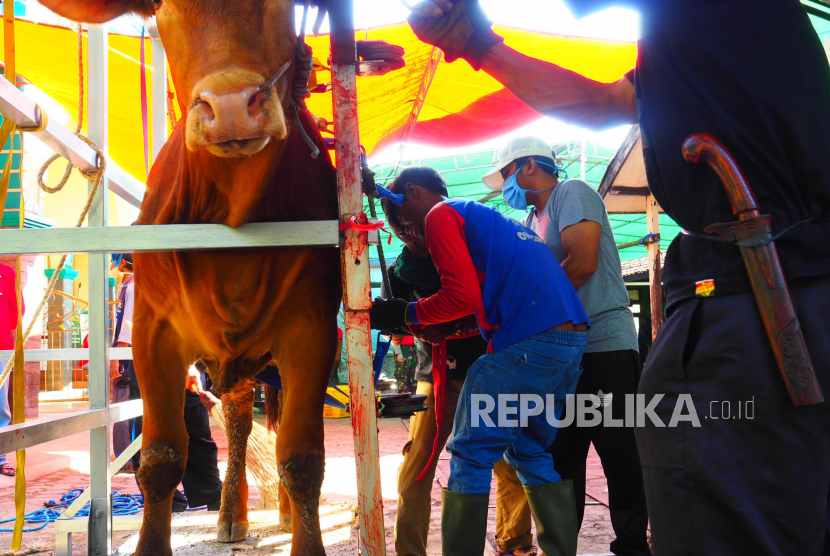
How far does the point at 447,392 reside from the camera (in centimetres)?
321

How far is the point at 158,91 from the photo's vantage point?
343 centimetres

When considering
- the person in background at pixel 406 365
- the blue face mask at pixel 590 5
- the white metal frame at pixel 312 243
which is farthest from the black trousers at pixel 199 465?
the person in background at pixel 406 365

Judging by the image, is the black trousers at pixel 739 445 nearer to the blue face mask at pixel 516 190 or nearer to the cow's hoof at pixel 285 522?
the blue face mask at pixel 516 190

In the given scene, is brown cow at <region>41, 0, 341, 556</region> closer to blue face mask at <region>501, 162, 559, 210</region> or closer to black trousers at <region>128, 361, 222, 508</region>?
blue face mask at <region>501, 162, 559, 210</region>

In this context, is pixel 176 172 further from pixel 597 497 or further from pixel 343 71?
pixel 597 497

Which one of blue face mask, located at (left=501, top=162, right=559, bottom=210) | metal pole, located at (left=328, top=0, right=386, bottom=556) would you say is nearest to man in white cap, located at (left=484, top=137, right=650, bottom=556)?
blue face mask, located at (left=501, top=162, right=559, bottom=210)

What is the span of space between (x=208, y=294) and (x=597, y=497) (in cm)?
324

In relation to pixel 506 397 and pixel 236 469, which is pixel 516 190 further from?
pixel 236 469

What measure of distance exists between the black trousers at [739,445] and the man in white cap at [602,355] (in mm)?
→ 1484

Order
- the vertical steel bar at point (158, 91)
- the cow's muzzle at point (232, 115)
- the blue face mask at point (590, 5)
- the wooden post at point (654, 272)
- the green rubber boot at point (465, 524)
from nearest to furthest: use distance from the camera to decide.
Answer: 1. the blue face mask at point (590, 5)
2. the cow's muzzle at point (232, 115)
3. the green rubber boot at point (465, 524)
4. the vertical steel bar at point (158, 91)
5. the wooden post at point (654, 272)

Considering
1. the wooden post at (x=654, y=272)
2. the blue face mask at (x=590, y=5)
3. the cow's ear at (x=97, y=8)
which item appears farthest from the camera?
the wooden post at (x=654, y=272)

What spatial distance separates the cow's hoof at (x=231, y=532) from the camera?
10.2ft

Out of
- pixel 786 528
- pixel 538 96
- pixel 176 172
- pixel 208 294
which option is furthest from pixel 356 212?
pixel 786 528

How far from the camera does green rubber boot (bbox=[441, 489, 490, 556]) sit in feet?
7.11
